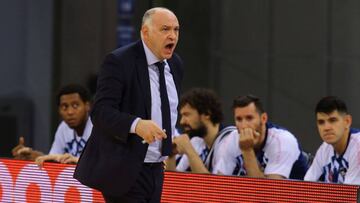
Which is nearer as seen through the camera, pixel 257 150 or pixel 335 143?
pixel 335 143

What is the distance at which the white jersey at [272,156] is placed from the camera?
8031 mm

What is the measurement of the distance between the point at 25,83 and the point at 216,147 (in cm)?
511

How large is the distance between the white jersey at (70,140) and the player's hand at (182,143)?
1131mm

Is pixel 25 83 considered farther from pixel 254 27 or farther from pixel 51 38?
pixel 254 27

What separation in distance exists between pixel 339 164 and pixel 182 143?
1.63 metres

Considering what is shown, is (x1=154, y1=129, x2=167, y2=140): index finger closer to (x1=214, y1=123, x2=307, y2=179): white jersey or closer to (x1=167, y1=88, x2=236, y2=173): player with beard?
(x1=214, y1=123, x2=307, y2=179): white jersey

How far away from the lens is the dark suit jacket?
5.12 m

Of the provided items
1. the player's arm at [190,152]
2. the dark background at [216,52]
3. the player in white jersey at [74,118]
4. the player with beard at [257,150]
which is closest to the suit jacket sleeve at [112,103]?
the player with beard at [257,150]

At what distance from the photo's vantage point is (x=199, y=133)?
347 inches

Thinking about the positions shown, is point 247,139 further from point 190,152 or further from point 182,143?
point 182,143

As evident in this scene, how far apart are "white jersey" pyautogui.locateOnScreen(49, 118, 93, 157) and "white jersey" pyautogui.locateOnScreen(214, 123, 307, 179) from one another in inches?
64.8

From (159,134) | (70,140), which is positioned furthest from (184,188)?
(70,140)

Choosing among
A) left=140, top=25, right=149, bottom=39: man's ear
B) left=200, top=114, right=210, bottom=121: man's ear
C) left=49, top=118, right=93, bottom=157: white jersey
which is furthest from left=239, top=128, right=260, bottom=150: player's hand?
left=140, top=25, right=149, bottom=39: man's ear

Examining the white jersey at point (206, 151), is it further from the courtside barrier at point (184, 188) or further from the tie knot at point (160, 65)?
the tie knot at point (160, 65)
